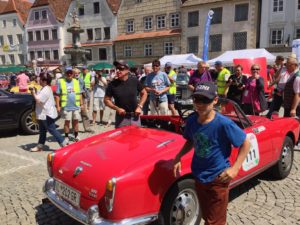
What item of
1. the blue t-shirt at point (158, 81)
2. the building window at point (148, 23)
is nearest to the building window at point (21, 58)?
the building window at point (148, 23)

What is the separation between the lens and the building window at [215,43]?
3212 centimetres

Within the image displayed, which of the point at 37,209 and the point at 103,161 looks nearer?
the point at 103,161

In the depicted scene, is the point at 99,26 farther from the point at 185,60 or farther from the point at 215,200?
the point at 215,200

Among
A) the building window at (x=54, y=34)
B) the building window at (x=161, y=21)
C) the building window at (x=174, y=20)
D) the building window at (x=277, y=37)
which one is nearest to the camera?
the building window at (x=277, y=37)

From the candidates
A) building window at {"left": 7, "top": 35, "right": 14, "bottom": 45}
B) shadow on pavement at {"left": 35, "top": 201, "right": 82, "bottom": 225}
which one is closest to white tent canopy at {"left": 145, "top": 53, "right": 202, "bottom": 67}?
shadow on pavement at {"left": 35, "top": 201, "right": 82, "bottom": 225}

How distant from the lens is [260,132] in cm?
423

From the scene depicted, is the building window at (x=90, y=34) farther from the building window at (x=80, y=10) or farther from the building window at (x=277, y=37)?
the building window at (x=277, y=37)

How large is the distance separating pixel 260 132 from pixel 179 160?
1.72 meters

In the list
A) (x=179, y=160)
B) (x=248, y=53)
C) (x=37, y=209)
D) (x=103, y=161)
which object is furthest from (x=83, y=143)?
(x=248, y=53)

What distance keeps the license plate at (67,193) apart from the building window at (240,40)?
30200 millimetres

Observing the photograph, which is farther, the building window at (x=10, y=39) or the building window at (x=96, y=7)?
the building window at (x=10, y=39)

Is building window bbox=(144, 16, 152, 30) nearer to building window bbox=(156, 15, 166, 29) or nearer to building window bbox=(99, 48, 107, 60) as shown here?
building window bbox=(156, 15, 166, 29)

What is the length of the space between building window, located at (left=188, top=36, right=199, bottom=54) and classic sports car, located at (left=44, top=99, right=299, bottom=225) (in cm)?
3045

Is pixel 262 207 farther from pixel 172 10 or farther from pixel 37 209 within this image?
pixel 172 10
